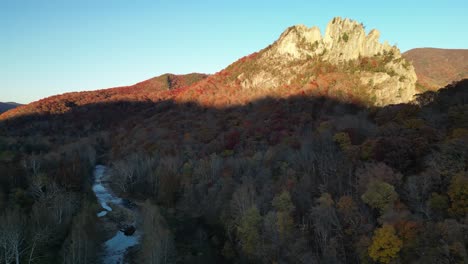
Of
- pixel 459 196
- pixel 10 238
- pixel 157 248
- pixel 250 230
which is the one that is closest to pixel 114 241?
pixel 10 238

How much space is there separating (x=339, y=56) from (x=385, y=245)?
96.8m

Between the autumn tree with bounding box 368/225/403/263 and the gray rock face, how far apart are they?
69128 mm

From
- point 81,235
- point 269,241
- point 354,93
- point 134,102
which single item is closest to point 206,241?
point 269,241

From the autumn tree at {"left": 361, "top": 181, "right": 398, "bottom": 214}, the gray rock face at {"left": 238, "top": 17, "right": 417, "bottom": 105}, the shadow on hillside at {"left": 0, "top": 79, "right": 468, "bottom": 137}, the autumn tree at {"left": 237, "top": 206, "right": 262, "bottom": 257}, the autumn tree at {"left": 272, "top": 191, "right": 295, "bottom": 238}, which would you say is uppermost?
the gray rock face at {"left": 238, "top": 17, "right": 417, "bottom": 105}

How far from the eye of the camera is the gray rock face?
307 feet

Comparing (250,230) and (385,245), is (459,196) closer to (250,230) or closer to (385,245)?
(385,245)

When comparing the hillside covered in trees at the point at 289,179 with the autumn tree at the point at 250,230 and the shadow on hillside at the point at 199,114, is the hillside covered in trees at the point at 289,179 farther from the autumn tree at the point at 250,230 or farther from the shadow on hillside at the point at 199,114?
the shadow on hillside at the point at 199,114

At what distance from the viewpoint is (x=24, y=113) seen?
157250 mm

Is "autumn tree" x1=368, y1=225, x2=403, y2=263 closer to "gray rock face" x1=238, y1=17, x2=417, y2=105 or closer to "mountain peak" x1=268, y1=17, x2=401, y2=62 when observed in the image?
"gray rock face" x1=238, y1=17, x2=417, y2=105

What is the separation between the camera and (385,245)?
96.5 ft

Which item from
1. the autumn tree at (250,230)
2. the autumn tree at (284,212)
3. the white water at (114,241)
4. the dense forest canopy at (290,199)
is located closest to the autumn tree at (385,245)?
the dense forest canopy at (290,199)

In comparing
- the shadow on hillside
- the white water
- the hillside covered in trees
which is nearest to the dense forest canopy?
the hillside covered in trees

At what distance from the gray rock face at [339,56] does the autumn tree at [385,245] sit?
6913cm

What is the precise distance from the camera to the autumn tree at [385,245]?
94.9ft
